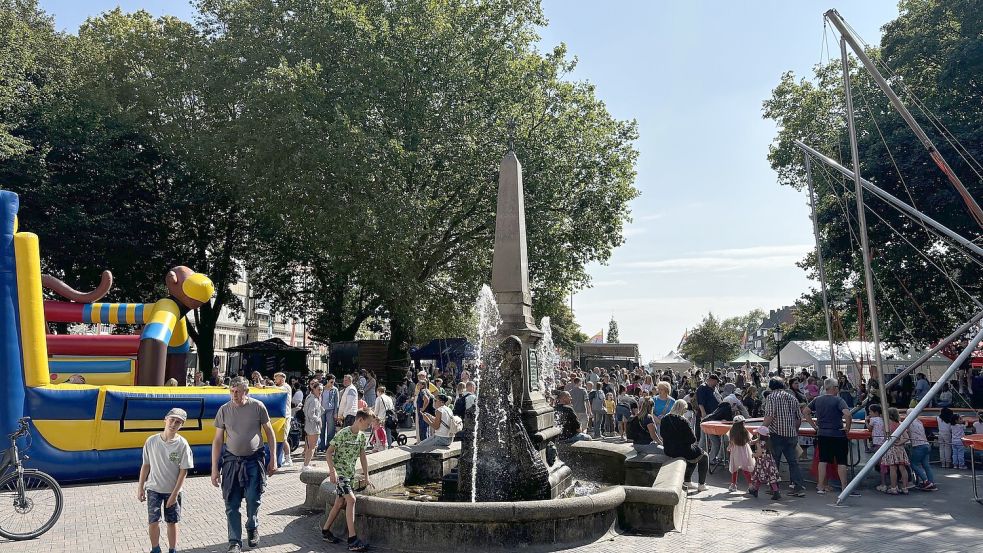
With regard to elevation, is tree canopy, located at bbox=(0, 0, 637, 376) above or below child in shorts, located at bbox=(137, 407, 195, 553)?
above

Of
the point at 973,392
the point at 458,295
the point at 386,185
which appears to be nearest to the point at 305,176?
the point at 386,185

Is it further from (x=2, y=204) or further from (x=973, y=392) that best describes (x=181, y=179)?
(x=973, y=392)

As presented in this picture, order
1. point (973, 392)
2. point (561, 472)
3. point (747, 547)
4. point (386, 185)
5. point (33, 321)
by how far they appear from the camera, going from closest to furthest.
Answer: point (747, 547)
point (561, 472)
point (33, 321)
point (973, 392)
point (386, 185)

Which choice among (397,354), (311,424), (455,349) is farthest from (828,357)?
(311,424)

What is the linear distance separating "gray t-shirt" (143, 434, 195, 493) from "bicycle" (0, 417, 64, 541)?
2.19 meters

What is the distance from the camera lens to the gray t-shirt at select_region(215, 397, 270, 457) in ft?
23.9

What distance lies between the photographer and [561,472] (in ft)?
32.0

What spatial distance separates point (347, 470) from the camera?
7469 millimetres

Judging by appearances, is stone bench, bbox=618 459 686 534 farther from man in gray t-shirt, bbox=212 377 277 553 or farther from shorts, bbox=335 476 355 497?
man in gray t-shirt, bbox=212 377 277 553

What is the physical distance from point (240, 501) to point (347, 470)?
3.59ft

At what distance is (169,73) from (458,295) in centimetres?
1503

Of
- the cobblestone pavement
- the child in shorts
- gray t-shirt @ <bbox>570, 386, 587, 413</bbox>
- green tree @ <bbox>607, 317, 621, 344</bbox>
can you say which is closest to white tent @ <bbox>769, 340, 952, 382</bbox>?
gray t-shirt @ <bbox>570, 386, 587, 413</bbox>

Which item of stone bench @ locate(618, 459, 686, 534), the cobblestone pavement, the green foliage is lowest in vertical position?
the cobblestone pavement

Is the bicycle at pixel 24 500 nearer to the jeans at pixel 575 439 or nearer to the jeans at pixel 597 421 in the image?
the jeans at pixel 575 439
